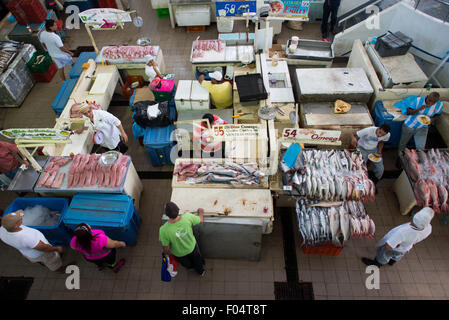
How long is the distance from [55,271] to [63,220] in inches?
52.7

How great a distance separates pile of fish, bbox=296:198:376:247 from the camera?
5.03m

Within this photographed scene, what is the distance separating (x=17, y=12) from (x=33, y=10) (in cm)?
52

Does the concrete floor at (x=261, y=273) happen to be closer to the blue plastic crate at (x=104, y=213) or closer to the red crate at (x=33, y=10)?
the blue plastic crate at (x=104, y=213)

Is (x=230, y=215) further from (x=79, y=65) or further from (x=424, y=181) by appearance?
(x=79, y=65)

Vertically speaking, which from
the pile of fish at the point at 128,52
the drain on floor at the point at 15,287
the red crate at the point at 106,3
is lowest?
the drain on floor at the point at 15,287

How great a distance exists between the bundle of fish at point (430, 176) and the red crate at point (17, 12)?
12.9m

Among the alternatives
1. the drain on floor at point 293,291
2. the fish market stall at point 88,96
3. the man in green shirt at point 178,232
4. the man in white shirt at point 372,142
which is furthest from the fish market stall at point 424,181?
the fish market stall at point 88,96

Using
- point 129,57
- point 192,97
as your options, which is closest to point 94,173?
point 192,97

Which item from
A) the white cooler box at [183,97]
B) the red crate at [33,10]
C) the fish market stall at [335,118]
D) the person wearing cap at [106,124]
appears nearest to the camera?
the person wearing cap at [106,124]

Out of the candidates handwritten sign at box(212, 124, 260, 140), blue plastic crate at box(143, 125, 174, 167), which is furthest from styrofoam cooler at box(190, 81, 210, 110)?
handwritten sign at box(212, 124, 260, 140)

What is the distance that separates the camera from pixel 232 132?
5.04 m

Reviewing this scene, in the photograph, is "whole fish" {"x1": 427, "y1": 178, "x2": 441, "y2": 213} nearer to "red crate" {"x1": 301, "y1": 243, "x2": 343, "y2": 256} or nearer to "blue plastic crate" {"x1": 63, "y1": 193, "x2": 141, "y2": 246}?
"red crate" {"x1": 301, "y1": 243, "x2": 343, "y2": 256}

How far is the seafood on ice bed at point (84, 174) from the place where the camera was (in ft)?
18.4

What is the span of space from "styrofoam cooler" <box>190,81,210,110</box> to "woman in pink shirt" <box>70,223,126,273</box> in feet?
11.6
